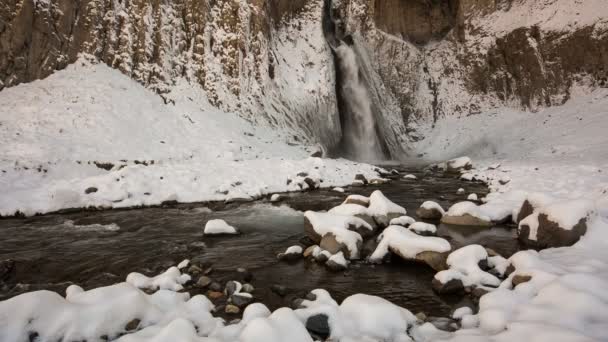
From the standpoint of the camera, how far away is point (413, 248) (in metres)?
7.29

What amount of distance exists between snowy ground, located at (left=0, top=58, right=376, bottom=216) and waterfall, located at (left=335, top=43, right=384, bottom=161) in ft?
23.6

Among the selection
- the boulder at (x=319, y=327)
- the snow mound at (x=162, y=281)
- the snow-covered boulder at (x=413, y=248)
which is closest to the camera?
the boulder at (x=319, y=327)

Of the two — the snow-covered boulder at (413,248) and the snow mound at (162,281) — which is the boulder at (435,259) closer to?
the snow-covered boulder at (413,248)

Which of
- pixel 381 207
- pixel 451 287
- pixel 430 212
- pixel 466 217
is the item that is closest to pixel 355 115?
pixel 430 212

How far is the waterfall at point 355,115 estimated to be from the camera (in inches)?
1162

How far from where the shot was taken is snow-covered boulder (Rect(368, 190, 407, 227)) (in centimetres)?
998

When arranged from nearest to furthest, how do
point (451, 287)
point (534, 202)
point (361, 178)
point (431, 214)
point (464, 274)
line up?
point (451, 287), point (464, 274), point (534, 202), point (431, 214), point (361, 178)

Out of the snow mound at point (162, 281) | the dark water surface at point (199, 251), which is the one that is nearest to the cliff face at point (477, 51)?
the dark water surface at point (199, 251)

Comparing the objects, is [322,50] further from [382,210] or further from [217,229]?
[217,229]

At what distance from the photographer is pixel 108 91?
19.7 m

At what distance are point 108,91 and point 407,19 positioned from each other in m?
32.6

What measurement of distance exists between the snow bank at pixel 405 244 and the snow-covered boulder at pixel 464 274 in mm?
470

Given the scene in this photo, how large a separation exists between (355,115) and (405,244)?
78.3 ft

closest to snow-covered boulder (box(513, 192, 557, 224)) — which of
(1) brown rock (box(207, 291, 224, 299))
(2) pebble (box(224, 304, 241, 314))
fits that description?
(2) pebble (box(224, 304, 241, 314))
